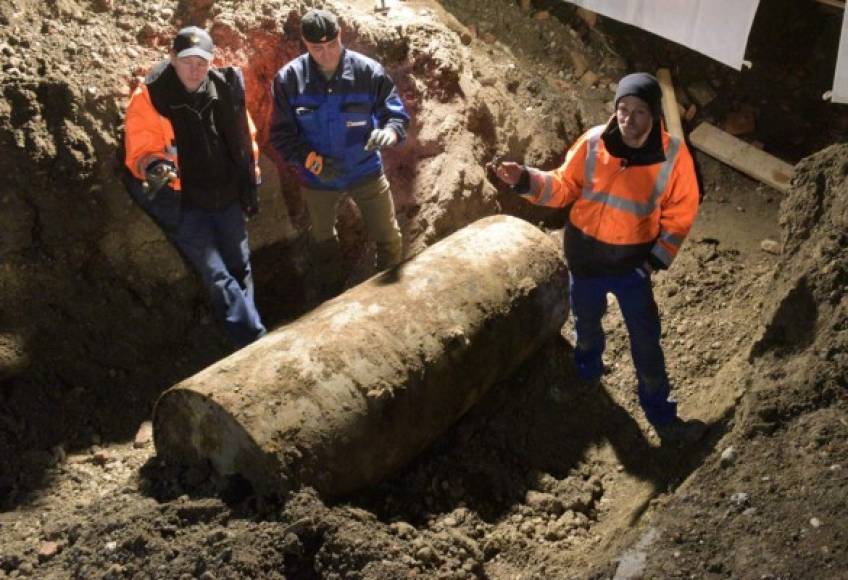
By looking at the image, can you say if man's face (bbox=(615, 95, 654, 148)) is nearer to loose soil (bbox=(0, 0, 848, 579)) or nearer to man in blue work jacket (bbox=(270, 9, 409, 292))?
loose soil (bbox=(0, 0, 848, 579))

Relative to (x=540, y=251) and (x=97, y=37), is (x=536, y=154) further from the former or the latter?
(x=97, y=37)

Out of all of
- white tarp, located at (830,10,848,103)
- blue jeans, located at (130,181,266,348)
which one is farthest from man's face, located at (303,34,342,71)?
white tarp, located at (830,10,848,103)

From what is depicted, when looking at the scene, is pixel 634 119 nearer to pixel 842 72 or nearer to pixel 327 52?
pixel 327 52

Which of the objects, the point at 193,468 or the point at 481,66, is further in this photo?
the point at 481,66

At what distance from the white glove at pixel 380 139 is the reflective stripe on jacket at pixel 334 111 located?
9 centimetres

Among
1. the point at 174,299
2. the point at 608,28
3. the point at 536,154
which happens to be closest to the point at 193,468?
the point at 174,299

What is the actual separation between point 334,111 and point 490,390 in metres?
1.95

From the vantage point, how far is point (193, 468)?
13.4 ft

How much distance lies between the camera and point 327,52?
15.5 feet

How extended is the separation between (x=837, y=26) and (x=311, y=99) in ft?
15.7

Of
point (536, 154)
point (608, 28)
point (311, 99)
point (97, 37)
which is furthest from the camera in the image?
point (608, 28)

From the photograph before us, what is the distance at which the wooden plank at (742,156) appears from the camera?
262 inches

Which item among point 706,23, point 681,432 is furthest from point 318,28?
point 706,23

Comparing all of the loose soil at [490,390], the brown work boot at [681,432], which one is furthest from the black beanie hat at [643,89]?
the brown work boot at [681,432]
